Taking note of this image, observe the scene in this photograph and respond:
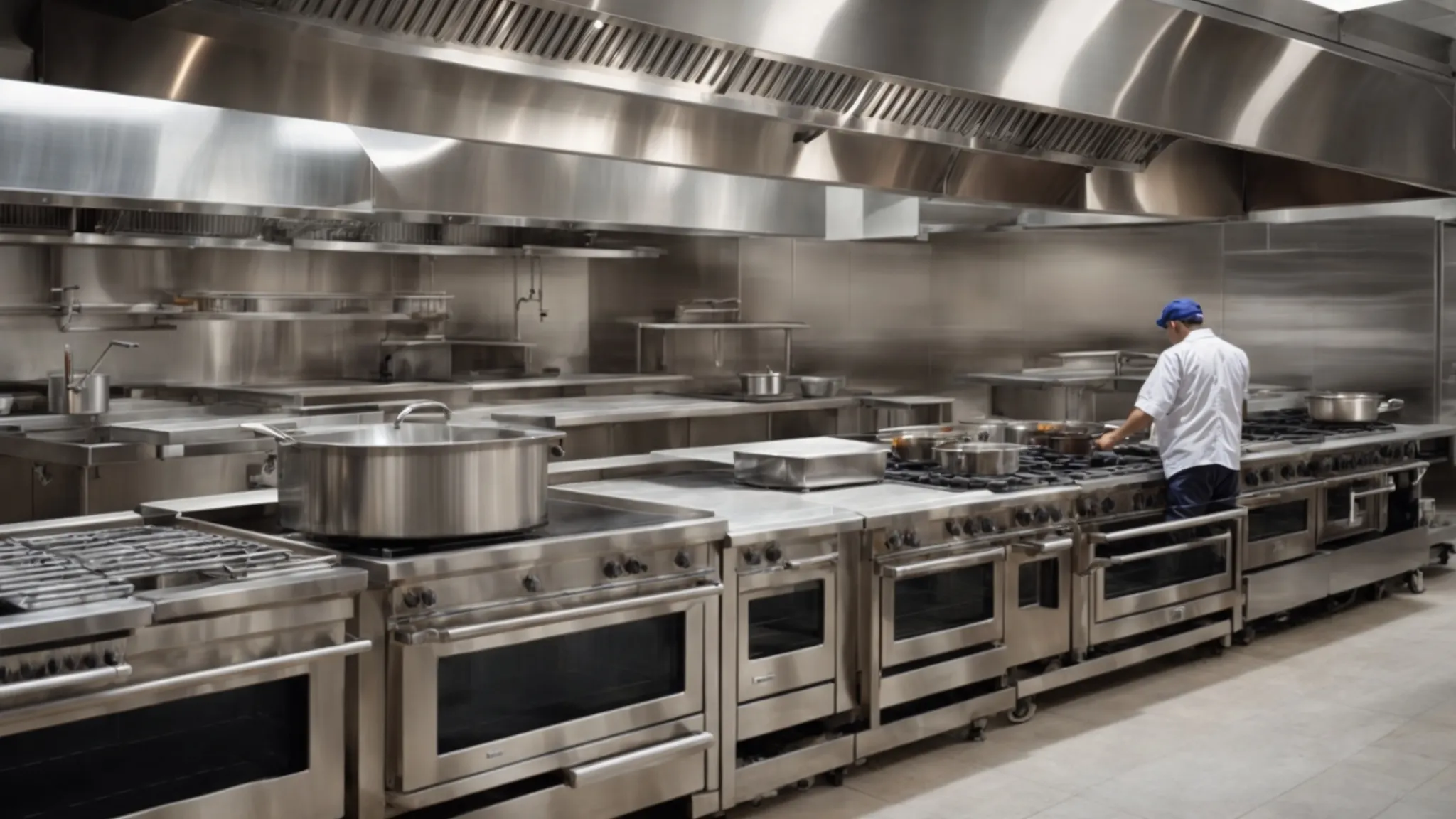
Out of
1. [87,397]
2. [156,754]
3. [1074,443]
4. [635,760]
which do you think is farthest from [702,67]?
[87,397]

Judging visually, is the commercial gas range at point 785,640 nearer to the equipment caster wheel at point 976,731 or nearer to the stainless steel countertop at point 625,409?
the equipment caster wheel at point 976,731

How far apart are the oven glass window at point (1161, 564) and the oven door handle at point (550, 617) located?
1920 millimetres

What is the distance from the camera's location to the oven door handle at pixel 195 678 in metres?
2.28

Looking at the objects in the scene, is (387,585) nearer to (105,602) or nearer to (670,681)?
(105,602)

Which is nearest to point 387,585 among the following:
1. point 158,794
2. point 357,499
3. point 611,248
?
point 357,499

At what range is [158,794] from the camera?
2482 mm

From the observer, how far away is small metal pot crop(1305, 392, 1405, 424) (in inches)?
267

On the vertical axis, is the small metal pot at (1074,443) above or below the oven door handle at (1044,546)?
above

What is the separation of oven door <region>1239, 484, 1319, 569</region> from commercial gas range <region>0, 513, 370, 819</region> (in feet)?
13.1

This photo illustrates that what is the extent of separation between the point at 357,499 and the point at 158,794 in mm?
709

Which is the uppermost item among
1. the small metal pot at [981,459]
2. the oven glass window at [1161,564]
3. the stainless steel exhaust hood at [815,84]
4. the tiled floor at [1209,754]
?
the stainless steel exhaust hood at [815,84]

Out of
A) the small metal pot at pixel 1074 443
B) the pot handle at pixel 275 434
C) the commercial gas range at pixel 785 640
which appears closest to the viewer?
the pot handle at pixel 275 434

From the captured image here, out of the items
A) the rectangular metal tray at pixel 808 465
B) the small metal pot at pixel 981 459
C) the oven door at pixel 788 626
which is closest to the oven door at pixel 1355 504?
the small metal pot at pixel 981 459

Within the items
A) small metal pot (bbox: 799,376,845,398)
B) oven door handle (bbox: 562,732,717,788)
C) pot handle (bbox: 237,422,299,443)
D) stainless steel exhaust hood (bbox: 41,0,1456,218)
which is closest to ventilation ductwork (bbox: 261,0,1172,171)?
stainless steel exhaust hood (bbox: 41,0,1456,218)
